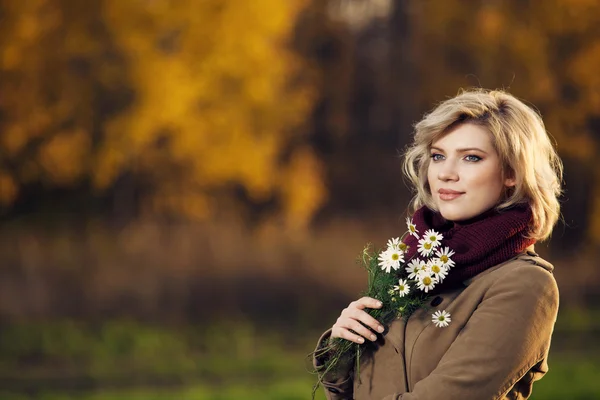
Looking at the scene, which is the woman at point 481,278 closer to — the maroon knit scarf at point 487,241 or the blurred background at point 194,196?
the maroon knit scarf at point 487,241

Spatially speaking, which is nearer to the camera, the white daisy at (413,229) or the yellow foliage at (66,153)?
the white daisy at (413,229)

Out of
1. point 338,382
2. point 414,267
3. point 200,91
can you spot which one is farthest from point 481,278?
point 200,91

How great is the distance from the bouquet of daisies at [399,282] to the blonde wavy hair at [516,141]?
233 millimetres

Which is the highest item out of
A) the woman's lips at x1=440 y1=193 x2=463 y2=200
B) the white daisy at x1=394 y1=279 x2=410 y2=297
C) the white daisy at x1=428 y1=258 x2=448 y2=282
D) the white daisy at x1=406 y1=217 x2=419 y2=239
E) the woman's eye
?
the woman's eye

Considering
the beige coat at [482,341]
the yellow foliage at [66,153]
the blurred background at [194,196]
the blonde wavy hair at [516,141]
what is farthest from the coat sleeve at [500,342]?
the yellow foliage at [66,153]

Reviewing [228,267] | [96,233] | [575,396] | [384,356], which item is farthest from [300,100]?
[384,356]

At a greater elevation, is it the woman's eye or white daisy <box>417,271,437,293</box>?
the woman's eye

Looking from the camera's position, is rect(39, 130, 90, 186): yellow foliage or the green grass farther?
rect(39, 130, 90, 186): yellow foliage

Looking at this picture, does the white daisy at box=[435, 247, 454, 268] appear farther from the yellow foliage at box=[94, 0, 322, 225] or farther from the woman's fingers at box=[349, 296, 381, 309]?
the yellow foliage at box=[94, 0, 322, 225]

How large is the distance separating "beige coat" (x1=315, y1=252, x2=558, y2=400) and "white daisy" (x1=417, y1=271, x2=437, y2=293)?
2.2 inches

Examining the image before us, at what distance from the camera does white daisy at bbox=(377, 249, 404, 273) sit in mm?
2545

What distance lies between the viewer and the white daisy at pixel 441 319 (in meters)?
2.35

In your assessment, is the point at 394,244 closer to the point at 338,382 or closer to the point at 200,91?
the point at 338,382

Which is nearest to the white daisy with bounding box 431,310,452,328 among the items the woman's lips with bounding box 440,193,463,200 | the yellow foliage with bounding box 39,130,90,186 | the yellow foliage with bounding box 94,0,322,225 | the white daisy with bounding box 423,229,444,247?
the white daisy with bounding box 423,229,444,247
